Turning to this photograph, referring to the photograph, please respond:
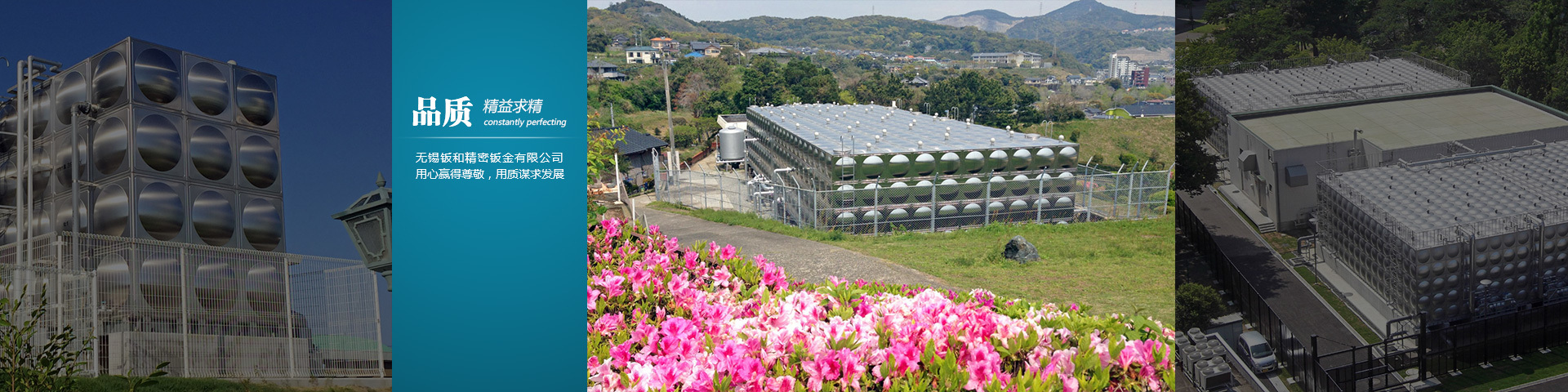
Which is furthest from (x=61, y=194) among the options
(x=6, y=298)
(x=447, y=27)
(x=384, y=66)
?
(x=447, y=27)

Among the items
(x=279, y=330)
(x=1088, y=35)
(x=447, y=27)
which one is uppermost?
(x=1088, y=35)

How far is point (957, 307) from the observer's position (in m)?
2.85

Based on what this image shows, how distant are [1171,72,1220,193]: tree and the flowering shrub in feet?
8.76

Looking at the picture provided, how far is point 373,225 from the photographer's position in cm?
393

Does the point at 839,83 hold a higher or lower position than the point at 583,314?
higher

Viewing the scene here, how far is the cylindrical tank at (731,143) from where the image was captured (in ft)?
20.0

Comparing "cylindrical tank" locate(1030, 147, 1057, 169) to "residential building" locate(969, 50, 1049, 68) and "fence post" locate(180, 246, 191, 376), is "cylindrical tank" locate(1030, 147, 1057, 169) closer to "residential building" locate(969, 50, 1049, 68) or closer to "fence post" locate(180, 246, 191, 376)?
"residential building" locate(969, 50, 1049, 68)

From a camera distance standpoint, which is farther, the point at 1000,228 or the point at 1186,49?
the point at 1000,228

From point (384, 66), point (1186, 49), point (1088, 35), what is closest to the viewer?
point (384, 66)

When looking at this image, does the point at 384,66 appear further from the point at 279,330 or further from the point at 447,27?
the point at 279,330

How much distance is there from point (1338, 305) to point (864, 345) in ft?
12.7

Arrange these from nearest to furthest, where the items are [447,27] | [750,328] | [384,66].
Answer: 1. [750,328]
2. [447,27]
3. [384,66]

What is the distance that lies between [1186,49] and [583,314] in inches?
177

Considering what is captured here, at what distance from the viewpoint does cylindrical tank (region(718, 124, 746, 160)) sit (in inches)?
241
